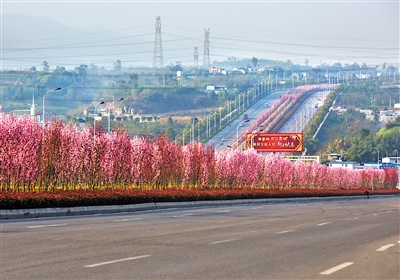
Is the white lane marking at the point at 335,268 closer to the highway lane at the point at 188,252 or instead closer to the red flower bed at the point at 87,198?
the highway lane at the point at 188,252

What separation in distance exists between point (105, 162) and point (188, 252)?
3361 cm

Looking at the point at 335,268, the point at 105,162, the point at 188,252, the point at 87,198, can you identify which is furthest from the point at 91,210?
the point at 105,162

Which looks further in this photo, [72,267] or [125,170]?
[125,170]

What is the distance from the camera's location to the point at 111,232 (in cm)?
2061

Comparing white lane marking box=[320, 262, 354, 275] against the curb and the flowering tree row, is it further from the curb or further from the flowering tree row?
the flowering tree row

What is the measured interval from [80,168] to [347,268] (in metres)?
33.8

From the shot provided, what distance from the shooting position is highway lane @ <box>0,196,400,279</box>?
1328 cm

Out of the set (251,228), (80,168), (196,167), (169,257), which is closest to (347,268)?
(169,257)

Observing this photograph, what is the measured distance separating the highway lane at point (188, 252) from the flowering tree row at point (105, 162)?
16.5 metres

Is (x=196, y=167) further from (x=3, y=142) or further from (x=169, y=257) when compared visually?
(x=169, y=257)

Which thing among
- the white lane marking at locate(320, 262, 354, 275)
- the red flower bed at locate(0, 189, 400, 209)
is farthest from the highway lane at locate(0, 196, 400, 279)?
the red flower bed at locate(0, 189, 400, 209)

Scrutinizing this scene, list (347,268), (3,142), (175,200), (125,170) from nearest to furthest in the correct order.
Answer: (347,268), (3,142), (175,200), (125,170)

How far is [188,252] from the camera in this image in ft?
53.7

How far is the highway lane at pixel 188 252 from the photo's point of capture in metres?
13.3
